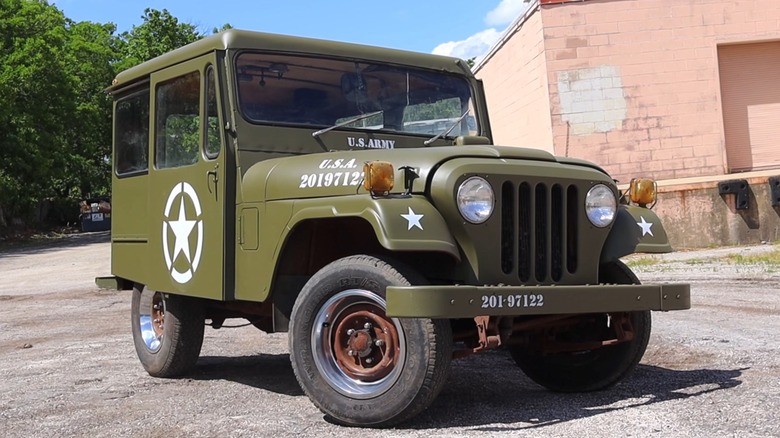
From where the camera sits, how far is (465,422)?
4.66 metres

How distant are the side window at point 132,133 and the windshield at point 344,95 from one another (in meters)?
1.40

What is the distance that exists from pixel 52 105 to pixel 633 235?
32.8 metres

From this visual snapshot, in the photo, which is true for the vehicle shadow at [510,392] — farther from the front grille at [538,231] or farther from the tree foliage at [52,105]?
the tree foliage at [52,105]

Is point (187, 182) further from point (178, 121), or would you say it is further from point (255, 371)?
point (255, 371)

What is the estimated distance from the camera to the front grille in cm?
482

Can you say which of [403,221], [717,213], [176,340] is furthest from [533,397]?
[717,213]

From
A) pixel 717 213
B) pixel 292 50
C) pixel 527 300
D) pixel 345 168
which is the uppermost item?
pixel 292 50

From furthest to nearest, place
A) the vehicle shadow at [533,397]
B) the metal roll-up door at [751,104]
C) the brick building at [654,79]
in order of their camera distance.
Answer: the metal roll-up door at [751,104]
the brick building at [654,79]
the vehicle shadow at [533,397]

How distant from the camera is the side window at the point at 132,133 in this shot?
705 cm

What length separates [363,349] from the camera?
183 inches

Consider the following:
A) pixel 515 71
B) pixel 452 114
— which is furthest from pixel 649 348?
pixel 515 71

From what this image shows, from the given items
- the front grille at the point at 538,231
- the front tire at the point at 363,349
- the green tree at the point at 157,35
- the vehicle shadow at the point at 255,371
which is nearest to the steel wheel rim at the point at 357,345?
the front tire at the point at 363,349

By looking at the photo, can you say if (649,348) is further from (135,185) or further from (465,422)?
(135,185)

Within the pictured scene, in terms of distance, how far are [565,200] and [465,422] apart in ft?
4.17
